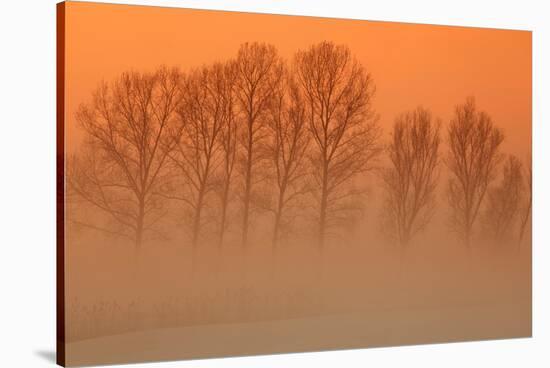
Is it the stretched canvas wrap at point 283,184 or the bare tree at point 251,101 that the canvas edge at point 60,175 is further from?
the bare tree at point 251,101

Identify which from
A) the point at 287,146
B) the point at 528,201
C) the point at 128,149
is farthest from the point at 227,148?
the point at 528,201

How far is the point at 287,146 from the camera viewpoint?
13.2 metres

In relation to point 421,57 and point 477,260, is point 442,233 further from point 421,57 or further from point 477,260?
point 421,57

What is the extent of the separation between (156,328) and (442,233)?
10.8 ft

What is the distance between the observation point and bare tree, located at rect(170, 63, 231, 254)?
12789 millimetres

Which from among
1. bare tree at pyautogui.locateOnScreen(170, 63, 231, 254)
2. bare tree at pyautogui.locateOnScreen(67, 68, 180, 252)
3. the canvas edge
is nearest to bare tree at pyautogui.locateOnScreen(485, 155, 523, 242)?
bare tree at pyautogui.locateOnScreen(170, 63, 231, 254)

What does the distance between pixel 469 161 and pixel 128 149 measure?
3.79 meters

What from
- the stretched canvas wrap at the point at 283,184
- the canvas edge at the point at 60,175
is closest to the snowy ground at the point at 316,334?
the stretched canvas wrap at the point at 283,184

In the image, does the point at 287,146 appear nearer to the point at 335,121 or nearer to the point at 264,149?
the point at 264,149

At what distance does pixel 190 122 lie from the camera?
12.8 meters

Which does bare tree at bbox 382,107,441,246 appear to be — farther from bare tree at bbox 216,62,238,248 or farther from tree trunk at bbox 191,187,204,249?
tree trunk at bbox 191,187,204,249

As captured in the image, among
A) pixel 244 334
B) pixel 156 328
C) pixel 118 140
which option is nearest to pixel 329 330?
pixel 244 334

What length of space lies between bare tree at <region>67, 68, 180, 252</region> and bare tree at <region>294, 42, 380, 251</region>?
4.80ft

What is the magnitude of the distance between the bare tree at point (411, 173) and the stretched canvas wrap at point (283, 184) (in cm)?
2
